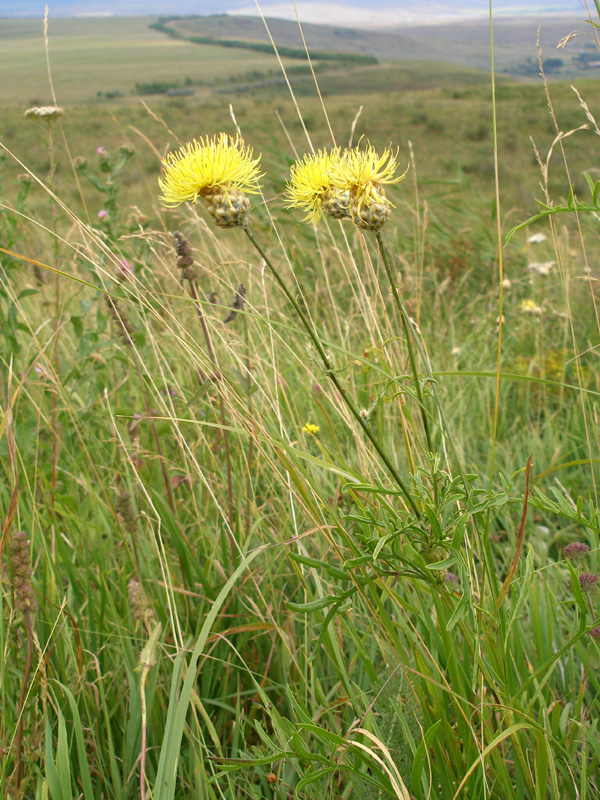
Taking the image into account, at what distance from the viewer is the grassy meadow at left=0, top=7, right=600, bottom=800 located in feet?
2.85

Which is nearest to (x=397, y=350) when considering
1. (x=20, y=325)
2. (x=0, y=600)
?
(x=0, y=600)

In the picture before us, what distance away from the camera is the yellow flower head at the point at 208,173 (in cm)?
89

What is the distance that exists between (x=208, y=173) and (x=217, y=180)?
0.7 inches

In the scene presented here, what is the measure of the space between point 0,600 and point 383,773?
739mm

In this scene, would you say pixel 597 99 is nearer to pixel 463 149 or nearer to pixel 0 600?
pixel 463 149

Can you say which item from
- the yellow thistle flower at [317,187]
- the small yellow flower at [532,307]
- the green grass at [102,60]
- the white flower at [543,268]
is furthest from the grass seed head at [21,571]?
the green grass at [102,60]

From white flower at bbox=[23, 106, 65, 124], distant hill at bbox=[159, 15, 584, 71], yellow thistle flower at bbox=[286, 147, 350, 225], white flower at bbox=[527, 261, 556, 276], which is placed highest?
distant hill at bbox=[159, 15, 584, 71]

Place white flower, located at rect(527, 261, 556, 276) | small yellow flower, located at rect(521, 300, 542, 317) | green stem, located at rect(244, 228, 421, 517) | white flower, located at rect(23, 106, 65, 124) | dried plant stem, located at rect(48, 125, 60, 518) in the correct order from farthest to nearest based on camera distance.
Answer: white flower, located at rect(527, 261, 556, 276) → small yellow flower, located at rect(521, 300, 542, 317) → white flower, located at rect(23, 106, 65, 124) → dried plant stem, located at rect(48, 125, 60, 518) → green stem, located at rect(244, 228, 421, 517)

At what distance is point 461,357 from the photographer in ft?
9.48

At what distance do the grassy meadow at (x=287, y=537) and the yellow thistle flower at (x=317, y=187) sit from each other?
0.04 m

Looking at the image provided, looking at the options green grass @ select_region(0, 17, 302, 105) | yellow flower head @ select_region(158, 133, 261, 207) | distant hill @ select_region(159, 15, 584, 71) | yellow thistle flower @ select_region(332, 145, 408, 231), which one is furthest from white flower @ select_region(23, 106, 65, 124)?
distant hill @ select_region(159, 15, 584, 71)

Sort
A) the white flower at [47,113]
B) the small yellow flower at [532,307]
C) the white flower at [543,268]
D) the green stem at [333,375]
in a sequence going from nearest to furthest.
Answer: the green stem at [333,375]
the white flower at [47,113]
the small yellow flower at [532,307]
the white flower at [543,268]

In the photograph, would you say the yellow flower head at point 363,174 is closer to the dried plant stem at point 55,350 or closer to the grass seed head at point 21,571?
the dried plant stem at point 55,350

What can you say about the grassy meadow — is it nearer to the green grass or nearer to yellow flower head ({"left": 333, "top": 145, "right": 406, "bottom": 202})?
yellow flower head ({"left": 333, "top": 145, "right": 406, "bottom": 202})
